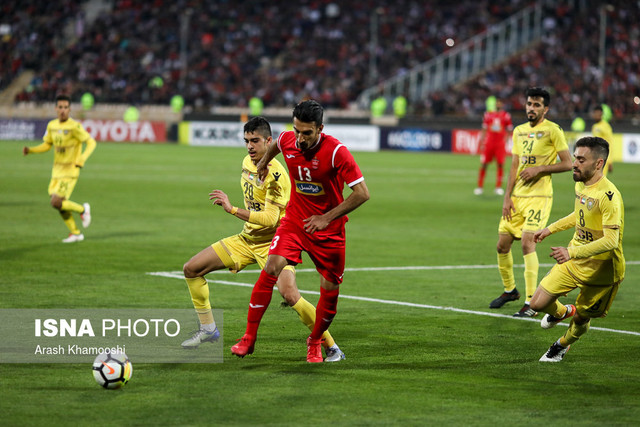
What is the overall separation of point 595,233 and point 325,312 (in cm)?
222

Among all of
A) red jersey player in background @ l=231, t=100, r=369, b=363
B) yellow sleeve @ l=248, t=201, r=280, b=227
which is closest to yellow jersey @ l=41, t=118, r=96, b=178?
yellow sleeve @ l=248, t=201, r=280, b=227

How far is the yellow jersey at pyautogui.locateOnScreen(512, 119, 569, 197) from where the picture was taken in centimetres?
1049

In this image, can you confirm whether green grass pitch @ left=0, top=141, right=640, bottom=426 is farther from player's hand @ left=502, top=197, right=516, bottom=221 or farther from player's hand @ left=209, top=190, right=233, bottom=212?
player's hand @ left=209, top=190, right=233, bottom=212

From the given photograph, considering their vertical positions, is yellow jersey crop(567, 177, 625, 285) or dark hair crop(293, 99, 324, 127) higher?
dark hair crop(293, 99, 324, 127)

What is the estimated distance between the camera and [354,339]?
8555 mm

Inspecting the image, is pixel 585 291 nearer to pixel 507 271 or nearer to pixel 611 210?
pixel 611 210

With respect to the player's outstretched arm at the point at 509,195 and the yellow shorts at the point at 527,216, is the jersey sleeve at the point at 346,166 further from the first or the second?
the yellow shorts at the point at 527,216

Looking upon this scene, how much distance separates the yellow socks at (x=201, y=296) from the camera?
8.09 metres

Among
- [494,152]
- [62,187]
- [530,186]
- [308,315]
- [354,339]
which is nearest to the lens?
[308,315]

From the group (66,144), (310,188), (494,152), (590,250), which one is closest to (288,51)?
(494,152)

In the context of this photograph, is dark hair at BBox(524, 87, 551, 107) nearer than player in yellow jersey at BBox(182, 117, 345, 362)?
No

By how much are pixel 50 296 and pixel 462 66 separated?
41.3 m

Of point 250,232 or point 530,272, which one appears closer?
point 250,232

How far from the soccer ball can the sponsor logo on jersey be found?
6.24 feet
